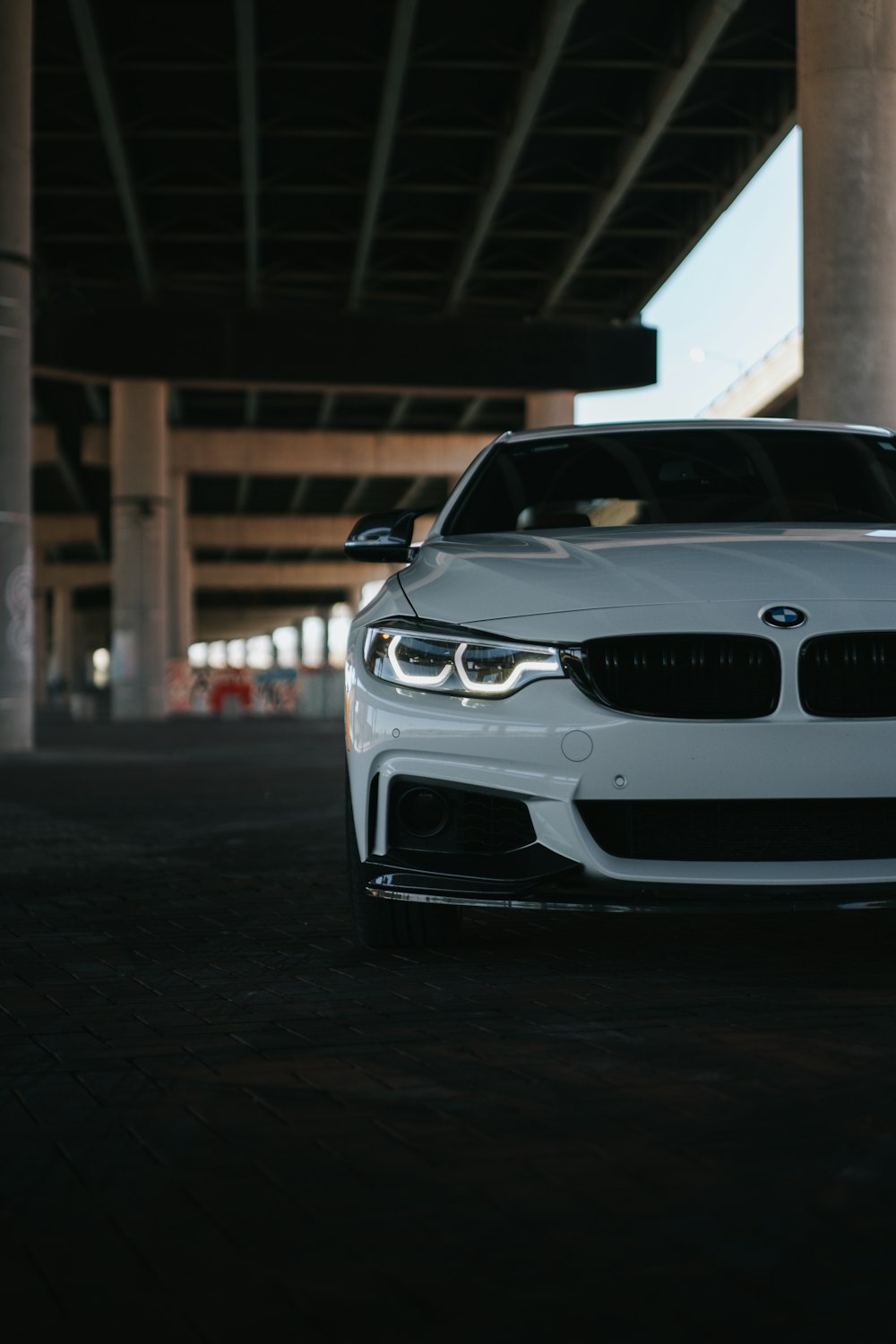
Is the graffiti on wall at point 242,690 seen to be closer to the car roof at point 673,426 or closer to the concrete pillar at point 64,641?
the concrete pillar at point 64,641

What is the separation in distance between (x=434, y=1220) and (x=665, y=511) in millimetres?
3649

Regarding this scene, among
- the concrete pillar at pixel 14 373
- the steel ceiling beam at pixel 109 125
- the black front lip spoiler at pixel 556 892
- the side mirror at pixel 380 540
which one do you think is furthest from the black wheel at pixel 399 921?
the steel ceiling beam at pixel 109 125

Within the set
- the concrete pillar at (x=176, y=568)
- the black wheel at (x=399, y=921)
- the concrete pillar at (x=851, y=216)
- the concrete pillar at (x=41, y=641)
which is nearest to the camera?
the black wheel at (x=399, y=921)

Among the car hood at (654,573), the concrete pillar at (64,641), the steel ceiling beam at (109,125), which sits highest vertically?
the steel ceiling beam at (109,125)

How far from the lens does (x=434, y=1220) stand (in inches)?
99.2

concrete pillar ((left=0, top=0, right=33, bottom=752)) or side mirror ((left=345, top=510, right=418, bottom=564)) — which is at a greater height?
concrete pillar ((left=0, top=0, right=33, bottom=752))

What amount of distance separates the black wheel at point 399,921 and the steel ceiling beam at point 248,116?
1904 cm

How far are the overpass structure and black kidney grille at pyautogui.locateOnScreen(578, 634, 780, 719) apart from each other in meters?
16.2

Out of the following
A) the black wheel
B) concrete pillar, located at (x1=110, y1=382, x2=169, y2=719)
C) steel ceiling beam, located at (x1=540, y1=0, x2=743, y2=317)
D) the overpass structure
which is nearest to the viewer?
the black wheel

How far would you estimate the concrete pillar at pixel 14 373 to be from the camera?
19562mm

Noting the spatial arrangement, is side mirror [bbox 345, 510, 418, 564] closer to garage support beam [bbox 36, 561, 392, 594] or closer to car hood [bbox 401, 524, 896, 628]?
car hood [bbox 401, 524, 896, 628]

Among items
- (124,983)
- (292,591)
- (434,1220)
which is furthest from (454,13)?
(292,591)

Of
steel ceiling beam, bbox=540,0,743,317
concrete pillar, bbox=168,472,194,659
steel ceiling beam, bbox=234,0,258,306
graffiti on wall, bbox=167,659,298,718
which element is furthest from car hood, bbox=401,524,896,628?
concrete pillar, bbox=168,472,194,659

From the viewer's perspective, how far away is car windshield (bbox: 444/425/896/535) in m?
5.82
